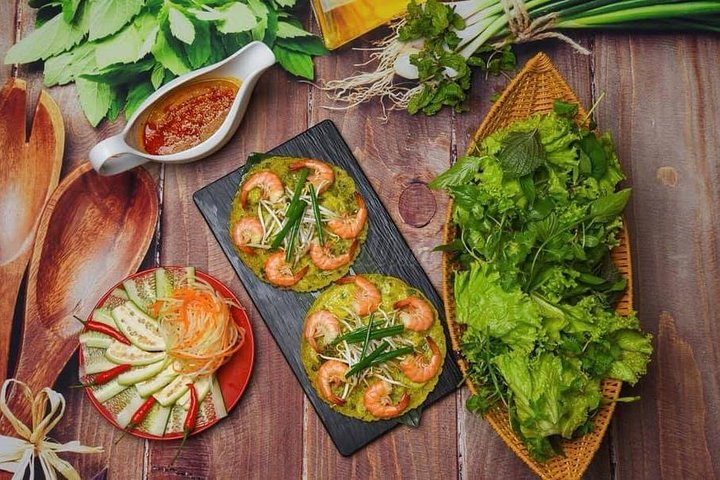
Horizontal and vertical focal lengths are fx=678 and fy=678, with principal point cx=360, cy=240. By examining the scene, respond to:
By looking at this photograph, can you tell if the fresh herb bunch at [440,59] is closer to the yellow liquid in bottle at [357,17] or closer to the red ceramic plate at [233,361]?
the yellow liquid in bottle at [357,17]

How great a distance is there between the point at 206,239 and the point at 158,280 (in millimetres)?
226

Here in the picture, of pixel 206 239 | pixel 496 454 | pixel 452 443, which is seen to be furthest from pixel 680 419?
pixel 206 239

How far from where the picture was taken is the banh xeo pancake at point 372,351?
2.05 m

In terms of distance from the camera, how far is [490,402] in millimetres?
1907

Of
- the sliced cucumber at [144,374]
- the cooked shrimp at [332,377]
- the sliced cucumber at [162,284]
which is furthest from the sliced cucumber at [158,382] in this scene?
the cooked shrimp at [332,377]

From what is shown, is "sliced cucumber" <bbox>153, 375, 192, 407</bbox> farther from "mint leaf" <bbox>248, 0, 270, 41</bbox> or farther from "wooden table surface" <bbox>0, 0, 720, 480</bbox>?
"mint leaf" <bbox>248, 0, 270, 41</bbox>

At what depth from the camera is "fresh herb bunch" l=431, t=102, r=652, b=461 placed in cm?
180

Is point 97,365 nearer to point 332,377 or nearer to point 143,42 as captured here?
point 332,377

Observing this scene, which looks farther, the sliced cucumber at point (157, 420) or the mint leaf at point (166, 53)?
the mint leaf at point (166, 53)

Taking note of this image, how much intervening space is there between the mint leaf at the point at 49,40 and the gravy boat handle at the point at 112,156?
1.75 ft

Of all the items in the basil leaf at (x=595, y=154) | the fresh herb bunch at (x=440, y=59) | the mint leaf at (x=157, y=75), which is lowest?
the basil leaf at (x=595, y=154)

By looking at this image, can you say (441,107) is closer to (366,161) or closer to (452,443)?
(366,161)

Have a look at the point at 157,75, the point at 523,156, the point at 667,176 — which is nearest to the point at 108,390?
the point at 157,75

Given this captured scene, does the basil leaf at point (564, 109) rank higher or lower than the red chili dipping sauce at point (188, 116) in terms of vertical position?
lower
